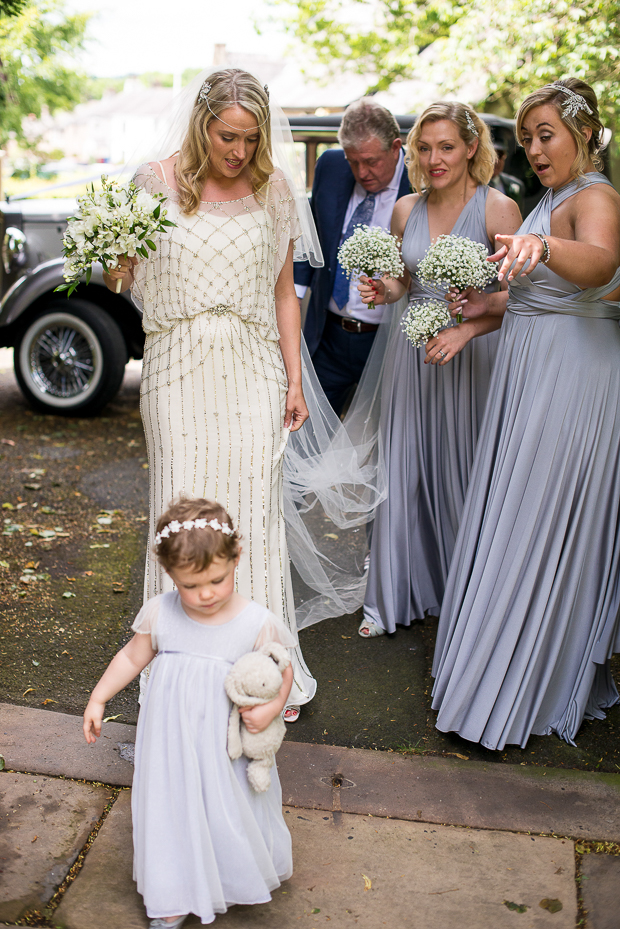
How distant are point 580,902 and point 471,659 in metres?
0.97

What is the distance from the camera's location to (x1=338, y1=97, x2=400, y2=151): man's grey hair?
421cm

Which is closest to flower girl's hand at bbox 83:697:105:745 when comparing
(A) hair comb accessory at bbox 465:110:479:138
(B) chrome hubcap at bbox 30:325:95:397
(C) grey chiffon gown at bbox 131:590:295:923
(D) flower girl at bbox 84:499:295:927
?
(D) flower girl at bbox 84:499:295:927

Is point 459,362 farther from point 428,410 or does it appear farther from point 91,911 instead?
point 91,911

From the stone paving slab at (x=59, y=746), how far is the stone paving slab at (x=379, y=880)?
0.57 feet

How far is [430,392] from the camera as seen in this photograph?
397cm

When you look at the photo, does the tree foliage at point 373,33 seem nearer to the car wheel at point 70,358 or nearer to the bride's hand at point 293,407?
the car wheel at point 70,358

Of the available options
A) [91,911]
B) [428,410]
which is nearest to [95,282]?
[428,410]

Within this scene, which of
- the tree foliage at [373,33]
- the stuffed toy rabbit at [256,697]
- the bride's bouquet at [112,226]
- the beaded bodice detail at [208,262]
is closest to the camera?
the stuffed toy rabbit at [256,697]

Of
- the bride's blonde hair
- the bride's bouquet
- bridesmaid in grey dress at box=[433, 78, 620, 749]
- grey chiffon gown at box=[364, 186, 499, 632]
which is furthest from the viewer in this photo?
grey chiffon gown at box=[364, 186, 499, 632]

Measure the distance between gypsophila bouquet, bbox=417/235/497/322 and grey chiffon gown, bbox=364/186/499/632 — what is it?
35 centimetres

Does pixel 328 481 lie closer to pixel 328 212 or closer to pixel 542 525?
pixel 542 525

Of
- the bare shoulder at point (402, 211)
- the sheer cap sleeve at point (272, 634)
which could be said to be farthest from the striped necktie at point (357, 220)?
the sheer cap sleeve at point (272, 634)

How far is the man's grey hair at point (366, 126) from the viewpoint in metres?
4.21

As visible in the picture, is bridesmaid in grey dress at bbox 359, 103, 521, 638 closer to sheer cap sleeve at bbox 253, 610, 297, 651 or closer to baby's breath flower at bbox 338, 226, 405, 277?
baby's breath flower at bbox 338, 226, 405, 277
